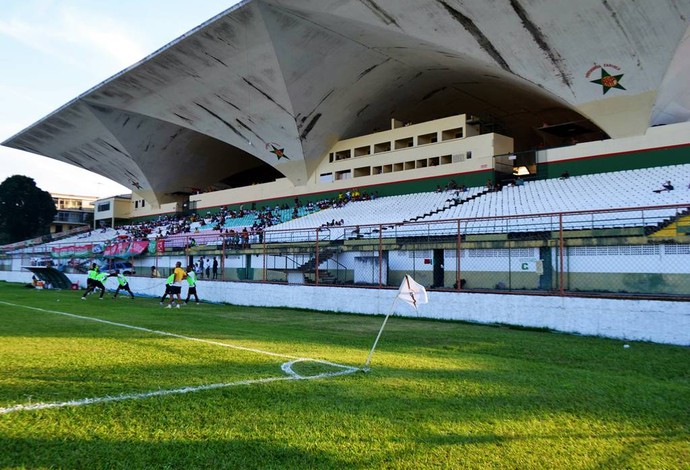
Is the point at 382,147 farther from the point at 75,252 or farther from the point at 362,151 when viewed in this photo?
the point at 75,252

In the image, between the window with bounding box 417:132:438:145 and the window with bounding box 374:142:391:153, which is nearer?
the window with bounding box 417:132:438:145

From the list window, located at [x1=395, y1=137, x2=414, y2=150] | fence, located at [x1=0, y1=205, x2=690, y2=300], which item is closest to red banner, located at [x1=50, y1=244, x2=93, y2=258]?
fence, located at [x1=0, y1=205, x2=690, y2=300]

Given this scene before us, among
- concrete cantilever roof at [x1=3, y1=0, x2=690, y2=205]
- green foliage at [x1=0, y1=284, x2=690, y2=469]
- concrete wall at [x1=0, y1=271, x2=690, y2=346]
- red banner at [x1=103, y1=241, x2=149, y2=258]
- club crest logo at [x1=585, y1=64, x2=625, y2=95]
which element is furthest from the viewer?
red banner at [x1=103, y1=241, x2=149, y2=258]

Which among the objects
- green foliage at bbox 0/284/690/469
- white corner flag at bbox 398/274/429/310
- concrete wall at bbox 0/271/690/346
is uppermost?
white corner flag at bbox 398/274/429/310

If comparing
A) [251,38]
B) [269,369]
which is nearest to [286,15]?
[251,38]

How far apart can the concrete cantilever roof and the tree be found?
1881 cm

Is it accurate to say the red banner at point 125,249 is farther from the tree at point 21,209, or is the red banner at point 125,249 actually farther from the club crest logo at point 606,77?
the tree at point 21,209

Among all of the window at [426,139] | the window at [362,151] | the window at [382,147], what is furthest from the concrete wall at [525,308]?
the window at [362,151]

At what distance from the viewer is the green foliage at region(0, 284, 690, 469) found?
12.3 feet

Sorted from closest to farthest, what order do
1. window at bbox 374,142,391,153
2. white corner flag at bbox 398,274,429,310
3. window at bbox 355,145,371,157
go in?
white corner flag at bbox 398,274,429,310, window at bbox 374,142,391,153, window at bbox 355,145,371,157

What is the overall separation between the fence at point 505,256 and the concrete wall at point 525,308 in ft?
1.66

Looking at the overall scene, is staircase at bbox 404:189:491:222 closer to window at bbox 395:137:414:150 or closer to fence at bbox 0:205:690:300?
fence at bbox 0:205:690:300

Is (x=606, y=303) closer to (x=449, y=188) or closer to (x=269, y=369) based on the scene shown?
(x=269, y=369)

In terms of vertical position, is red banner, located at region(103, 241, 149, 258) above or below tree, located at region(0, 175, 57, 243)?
below
